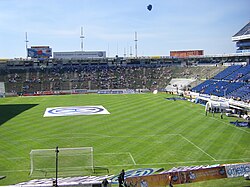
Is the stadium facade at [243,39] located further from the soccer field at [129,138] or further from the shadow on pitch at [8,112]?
the shadow on pitch at [8,112]

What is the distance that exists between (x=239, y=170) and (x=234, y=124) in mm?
20133

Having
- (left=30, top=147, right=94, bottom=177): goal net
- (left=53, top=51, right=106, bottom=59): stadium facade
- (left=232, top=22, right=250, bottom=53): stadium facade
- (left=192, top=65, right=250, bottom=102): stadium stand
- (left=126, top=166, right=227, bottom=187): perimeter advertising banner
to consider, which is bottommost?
(left=30, top=147, right=94, bottom=177): goal net

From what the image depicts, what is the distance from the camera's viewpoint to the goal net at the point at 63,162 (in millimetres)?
23078

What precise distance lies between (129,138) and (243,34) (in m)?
62.1

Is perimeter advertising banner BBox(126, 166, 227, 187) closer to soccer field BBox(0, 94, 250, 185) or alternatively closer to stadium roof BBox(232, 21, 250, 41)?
soccer field BBox(0, 94, 250, 185)

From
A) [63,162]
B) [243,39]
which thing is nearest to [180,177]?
→ [63,162]

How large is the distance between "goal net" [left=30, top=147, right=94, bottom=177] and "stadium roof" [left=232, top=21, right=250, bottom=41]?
66.5 metres

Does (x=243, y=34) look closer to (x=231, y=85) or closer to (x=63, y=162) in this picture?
(x=231, y=85)

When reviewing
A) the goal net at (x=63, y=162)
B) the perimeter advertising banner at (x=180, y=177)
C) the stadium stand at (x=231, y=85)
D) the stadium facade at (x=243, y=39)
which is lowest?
the goal net at (x=63, y=162)

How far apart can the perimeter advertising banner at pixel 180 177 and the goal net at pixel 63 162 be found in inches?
247

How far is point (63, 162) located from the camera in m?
24.9

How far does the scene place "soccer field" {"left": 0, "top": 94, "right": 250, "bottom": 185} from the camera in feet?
82.7

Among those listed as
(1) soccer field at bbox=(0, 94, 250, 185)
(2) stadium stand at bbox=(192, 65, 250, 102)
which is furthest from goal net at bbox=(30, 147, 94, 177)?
(2) stadium stand at bbox=(192, 65, 250, 102)

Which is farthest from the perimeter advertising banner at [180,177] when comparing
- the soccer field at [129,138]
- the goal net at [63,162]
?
the goal net at [63,162]
